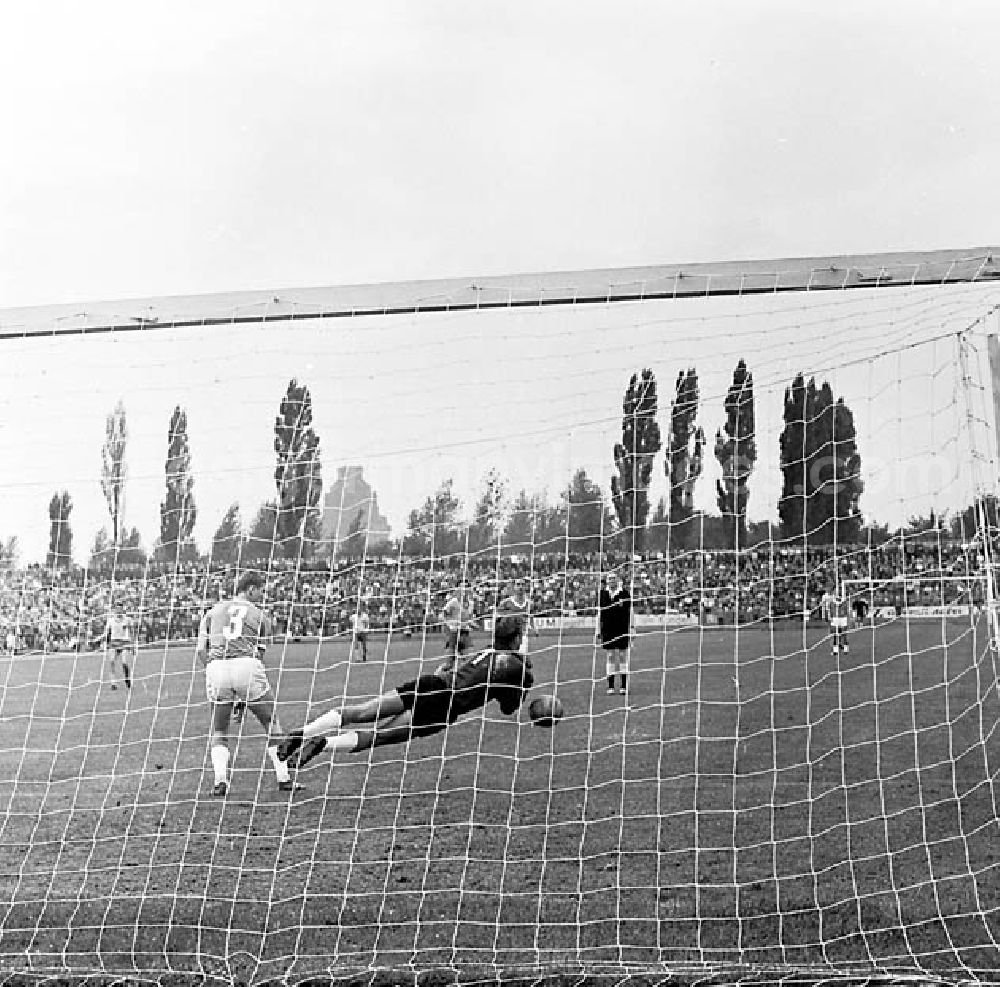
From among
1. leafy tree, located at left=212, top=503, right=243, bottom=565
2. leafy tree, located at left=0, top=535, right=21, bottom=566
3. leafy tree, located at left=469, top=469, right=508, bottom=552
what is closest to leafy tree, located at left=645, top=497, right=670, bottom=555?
leafy tree, located at left=469, top=469, right=508, bottom=552

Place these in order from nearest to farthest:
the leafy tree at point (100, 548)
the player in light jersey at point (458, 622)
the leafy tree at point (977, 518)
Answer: the leafy tree at point (977, 518)
the player in light jersey at point (458, 622)
the leafy tree at point (100, 548)

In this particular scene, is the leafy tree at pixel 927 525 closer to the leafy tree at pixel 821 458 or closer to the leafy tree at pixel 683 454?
the leafy tree at pixel 821 458

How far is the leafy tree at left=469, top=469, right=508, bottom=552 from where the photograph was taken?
6.64m

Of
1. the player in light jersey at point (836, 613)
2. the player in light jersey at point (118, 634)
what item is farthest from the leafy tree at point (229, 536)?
the player in light jersey at point (118, 634)

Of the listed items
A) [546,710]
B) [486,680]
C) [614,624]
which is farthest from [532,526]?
[614,624]

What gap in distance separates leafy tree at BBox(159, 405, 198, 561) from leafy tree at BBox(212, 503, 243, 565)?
19cm

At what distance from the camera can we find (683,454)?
6.29m

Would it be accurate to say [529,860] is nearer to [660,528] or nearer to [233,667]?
[660,528]

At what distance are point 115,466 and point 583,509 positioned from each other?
308 cm

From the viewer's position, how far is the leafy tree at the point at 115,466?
636 cm

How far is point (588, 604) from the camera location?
498 inches

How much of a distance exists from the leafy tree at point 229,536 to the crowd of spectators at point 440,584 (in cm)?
28

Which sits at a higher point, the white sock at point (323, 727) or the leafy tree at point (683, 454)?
the leafy tree at point (683, 454)

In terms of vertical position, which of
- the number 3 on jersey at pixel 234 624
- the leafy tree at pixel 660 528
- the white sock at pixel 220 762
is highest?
the leafy tree at pixel 660 528
